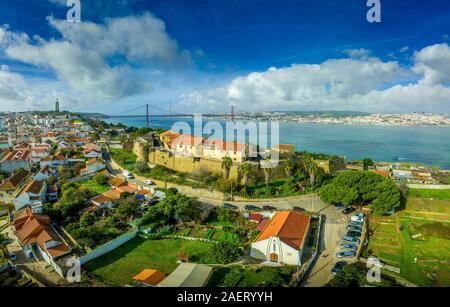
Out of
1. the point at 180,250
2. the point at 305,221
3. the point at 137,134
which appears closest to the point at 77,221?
the point at 180,250

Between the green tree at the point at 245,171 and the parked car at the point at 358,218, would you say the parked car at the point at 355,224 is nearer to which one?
the parked car at the point at 358,218

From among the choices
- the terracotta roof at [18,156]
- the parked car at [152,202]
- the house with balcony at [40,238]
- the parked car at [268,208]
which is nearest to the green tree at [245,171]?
the parked car at [268,208]

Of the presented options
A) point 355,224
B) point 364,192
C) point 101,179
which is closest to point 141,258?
point 355,224

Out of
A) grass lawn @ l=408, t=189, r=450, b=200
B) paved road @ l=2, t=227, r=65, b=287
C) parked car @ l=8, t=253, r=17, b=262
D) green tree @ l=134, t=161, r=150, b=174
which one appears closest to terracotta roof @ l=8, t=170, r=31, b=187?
green tree @ l=134, t=161, r=150, b=174

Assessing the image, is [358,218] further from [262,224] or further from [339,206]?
[262,224]

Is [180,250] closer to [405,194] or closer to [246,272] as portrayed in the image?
[246,272]
